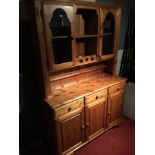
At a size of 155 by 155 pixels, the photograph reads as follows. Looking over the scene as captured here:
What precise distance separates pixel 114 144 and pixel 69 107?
38.3 inches

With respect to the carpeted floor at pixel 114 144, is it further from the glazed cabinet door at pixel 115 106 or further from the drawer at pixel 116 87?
the drawer at pixel 116 87

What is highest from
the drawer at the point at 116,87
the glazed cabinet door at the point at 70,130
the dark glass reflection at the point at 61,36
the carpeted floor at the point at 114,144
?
the dark glass reflection at the point at 61,36

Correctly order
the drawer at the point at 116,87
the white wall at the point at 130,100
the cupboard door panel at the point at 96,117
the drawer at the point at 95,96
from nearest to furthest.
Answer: the drawer at the point at 95,96 → the cupboard door panel at the point at 96,117 → the drawer at the point at 116,87 → the white wall at the point at 130,100

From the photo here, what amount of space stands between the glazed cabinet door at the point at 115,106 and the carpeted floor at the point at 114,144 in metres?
0.18

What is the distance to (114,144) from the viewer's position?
2.09m

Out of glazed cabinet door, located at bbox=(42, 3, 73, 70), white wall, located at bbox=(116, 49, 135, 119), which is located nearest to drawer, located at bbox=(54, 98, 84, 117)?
glazed cabinet door, located at bbox=(42, 3, 73, 70)

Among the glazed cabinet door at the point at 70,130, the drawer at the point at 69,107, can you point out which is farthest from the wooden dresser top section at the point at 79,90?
the glazed cabinet door at the point at 70,130

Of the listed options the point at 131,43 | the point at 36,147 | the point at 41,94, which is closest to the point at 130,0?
the point at 131,43

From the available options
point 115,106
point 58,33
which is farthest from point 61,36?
point 115,106

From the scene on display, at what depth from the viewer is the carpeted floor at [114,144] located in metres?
1.96

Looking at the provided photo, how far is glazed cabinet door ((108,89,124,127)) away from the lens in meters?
2.12

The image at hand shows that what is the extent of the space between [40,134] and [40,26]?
4.76ft

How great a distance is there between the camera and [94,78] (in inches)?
88.2
